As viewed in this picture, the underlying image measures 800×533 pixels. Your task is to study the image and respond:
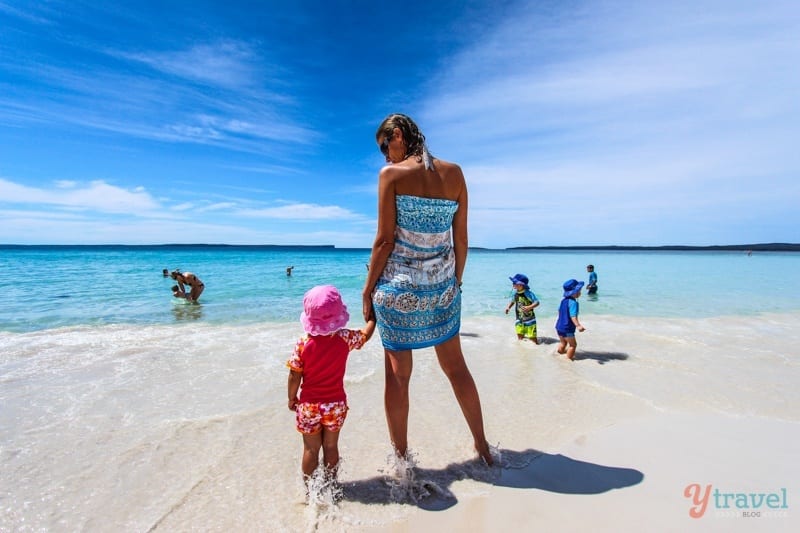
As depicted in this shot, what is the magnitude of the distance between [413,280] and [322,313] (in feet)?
2.02

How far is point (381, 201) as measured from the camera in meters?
2.48

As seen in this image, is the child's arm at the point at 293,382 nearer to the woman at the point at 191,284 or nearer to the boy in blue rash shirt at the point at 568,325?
the boy in blue rash shirt at the point at 568,325

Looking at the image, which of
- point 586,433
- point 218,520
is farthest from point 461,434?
point 218,520

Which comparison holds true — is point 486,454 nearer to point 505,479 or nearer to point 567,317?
point 505,479

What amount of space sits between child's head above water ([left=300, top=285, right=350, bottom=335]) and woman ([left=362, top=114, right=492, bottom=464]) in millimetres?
199

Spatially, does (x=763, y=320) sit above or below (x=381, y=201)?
below

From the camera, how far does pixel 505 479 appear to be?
2.69 meters

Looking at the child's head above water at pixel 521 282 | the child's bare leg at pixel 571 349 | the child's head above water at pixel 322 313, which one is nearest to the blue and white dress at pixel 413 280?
the child's head above water at pixel 322 313

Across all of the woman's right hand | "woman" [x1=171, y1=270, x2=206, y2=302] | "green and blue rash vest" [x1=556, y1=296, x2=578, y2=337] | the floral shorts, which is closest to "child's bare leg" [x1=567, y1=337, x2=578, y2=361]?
"green and blue rash vest" [x1=556, y1=296, x2=578, y2=337]

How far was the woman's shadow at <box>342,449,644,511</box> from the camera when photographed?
8.25ft

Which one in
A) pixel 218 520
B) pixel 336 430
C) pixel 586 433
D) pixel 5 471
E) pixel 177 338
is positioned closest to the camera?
pixel 218 520

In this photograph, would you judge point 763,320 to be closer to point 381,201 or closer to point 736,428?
point 736,428

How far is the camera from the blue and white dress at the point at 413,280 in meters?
2.54

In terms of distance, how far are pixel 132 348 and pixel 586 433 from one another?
6814 millimetres
